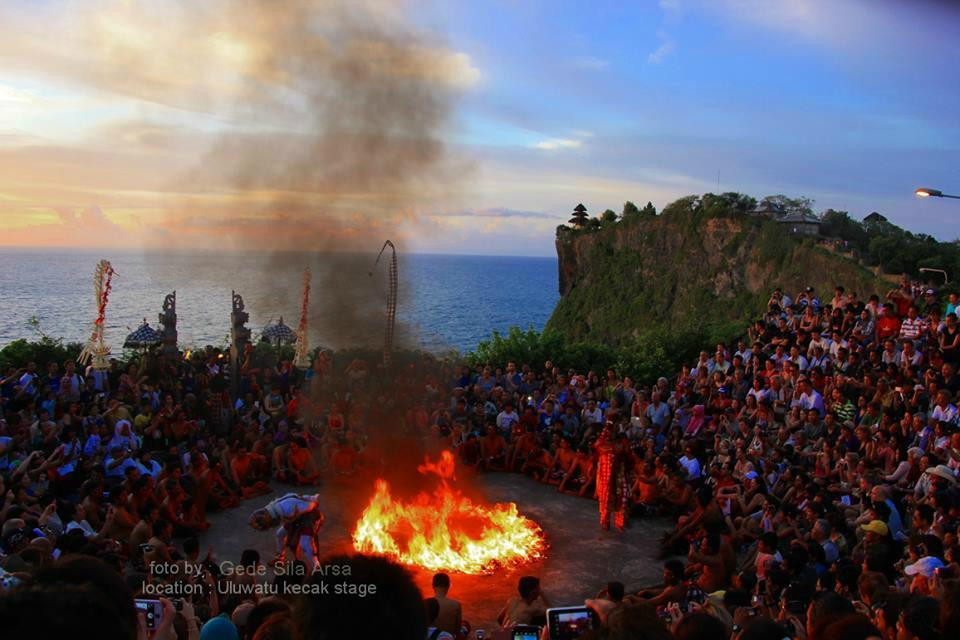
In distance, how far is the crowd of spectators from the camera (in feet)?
22.5

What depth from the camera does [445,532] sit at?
1054 cm

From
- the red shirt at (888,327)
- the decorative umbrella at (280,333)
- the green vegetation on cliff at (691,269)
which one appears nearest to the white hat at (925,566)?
the red shirt at (888,327)

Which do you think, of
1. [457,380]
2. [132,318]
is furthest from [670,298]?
[132,318]

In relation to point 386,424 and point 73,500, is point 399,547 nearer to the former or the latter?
point 386,424

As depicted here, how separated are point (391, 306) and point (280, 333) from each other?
828cm

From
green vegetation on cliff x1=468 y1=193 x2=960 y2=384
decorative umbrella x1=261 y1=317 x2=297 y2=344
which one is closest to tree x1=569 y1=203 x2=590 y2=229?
green vegetation on cliff x1=468 y1=193 x2=960 y2=384

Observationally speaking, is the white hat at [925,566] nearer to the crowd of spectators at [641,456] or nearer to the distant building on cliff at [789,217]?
the crowd of spectators at [641,456]

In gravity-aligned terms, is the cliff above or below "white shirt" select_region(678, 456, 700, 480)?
above

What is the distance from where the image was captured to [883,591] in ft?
18.9

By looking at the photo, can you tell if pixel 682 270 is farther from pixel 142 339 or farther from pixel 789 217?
pixel 142 339

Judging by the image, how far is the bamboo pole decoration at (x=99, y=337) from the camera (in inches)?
583

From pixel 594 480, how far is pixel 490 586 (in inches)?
152

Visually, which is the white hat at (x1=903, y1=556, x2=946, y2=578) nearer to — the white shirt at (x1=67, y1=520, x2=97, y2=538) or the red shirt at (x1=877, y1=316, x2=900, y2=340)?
the red shirt at (x1=877, y1=316, x2=900, y2=340)

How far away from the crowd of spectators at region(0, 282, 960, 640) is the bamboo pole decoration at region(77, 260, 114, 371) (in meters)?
0.40
